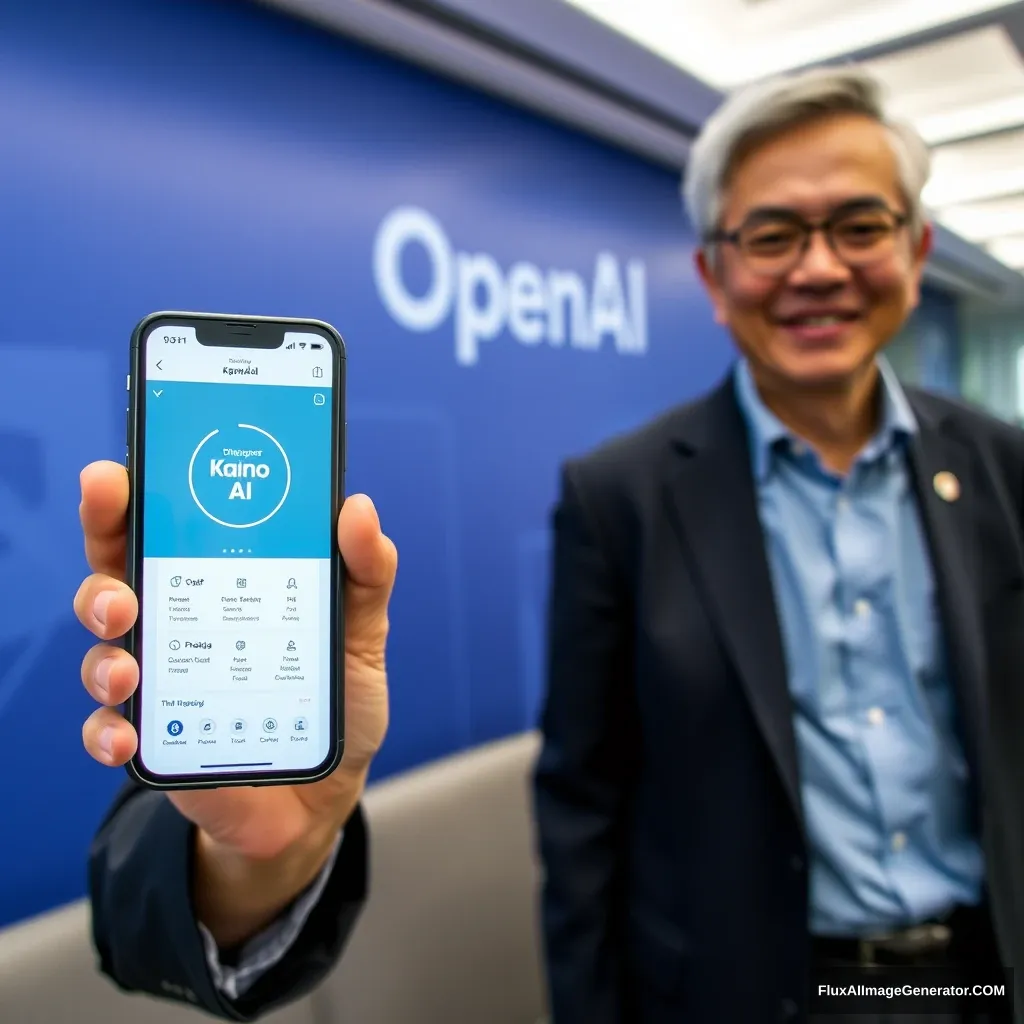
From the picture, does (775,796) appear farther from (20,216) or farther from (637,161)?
(637,161)

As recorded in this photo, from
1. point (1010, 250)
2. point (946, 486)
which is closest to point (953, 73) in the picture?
point (946, 486)

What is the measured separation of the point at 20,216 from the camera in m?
0.99

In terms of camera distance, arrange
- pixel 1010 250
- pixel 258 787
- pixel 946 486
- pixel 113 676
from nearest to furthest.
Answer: pixel 113 676, pixel 258 787, pixel 946 486, pixel 1010 250

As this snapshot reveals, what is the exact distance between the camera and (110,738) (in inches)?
16.0

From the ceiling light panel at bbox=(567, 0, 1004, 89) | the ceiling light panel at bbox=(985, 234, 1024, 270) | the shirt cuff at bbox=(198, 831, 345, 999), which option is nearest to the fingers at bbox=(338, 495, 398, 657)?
the shirt cuff at bbox=(198, 831, 345, 999)

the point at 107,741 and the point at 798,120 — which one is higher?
the point at 798,120

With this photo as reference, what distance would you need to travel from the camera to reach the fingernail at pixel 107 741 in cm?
40

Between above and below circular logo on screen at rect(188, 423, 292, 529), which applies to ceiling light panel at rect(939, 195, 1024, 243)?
above

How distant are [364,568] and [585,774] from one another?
63 centimetres

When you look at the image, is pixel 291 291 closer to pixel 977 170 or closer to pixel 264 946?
pixel 264 946

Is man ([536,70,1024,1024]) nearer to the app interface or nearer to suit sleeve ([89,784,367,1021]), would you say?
suit sleeve ([89,784,367,1021])

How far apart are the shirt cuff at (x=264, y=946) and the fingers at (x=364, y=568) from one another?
A: 0.25m

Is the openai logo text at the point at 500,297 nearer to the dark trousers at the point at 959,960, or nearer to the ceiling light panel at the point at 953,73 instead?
the ceiling light panel at the point at 953,73

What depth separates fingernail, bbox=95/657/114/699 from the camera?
401 millimetres
